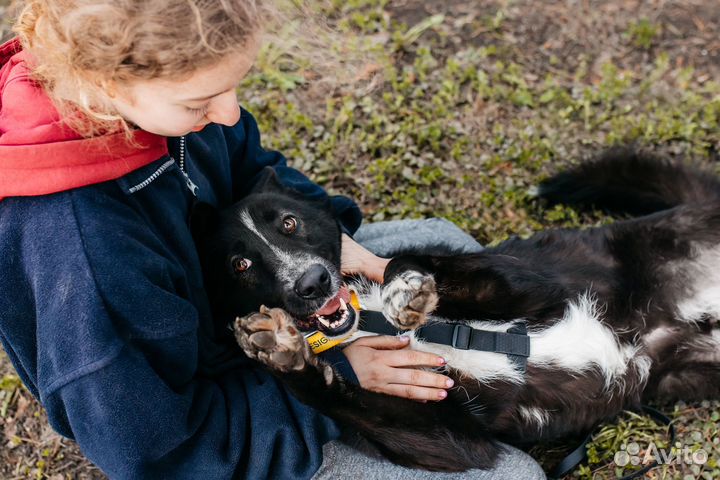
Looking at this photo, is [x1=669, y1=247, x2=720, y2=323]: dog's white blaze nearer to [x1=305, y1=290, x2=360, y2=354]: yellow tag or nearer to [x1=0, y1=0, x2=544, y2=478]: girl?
[x1=305, y1=290, x2=360, y2=354]: yellow tag

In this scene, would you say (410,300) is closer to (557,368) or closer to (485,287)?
(485,287)

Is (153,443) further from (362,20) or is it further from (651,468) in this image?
(362,20)

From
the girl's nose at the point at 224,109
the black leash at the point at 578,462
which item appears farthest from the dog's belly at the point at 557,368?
the girl's nose at the point at 224,109

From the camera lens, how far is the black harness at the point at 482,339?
2793 millimetres

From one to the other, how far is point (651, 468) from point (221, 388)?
1973mm

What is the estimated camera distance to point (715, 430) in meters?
3.05

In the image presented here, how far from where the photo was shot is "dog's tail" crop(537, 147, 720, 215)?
3.42 metres

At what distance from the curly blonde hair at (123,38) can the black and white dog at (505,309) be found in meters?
0.91

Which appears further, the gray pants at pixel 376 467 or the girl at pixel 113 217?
the gray pants at pixel 376 467

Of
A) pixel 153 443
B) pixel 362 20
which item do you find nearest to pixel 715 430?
pixel 153 443

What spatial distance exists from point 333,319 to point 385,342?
27cm

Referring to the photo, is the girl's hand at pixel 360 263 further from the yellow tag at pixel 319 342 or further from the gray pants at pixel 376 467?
the gray pants at pixel 376 467

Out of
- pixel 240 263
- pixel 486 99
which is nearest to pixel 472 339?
pixel 240 263

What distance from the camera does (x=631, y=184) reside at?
3619mm
